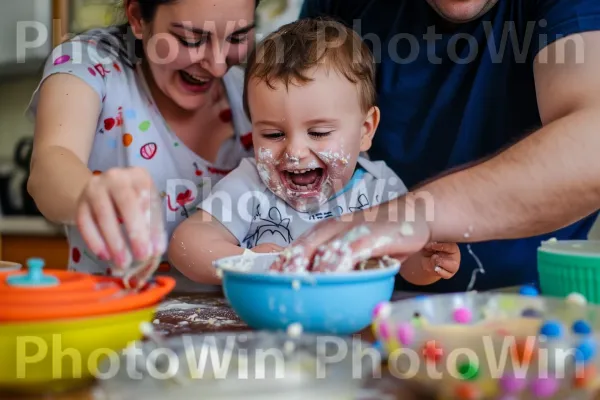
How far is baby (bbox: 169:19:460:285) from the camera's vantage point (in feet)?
4.57

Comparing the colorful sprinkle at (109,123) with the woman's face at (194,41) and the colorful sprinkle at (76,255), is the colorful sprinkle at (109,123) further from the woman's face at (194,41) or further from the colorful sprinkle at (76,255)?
the colorful sprinkle at (76,255)

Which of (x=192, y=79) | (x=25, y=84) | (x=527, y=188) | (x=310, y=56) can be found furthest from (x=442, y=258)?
(x=25, y=84)

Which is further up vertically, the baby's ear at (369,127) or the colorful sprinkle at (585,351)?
the baby's ear at (369,127)

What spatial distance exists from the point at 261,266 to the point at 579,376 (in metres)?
0.54

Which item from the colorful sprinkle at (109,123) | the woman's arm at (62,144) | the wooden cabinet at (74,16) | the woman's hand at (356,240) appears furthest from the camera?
the wooden cabinet at (74,16)

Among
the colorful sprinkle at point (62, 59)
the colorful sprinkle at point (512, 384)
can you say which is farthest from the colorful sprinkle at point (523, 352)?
the colorful sprinkle at point (62, 59)

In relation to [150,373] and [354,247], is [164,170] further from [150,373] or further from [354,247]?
[150,373]

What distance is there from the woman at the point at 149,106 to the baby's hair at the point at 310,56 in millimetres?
88

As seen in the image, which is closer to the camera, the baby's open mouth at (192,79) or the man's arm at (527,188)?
the man's arm at (527,188)

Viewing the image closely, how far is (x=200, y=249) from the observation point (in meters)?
1.34

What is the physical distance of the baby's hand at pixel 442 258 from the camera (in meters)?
1.26

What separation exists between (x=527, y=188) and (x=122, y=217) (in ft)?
1.92

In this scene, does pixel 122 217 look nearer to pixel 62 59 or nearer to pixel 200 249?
pixel 200 249

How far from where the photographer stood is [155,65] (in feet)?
5.31
